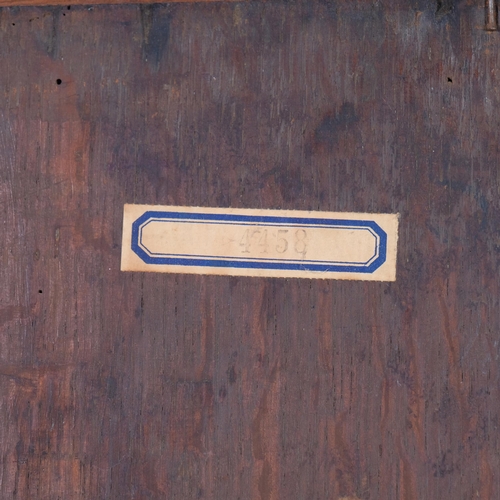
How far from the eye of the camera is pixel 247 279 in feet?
4.12

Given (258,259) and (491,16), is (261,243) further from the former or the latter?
(491,16)

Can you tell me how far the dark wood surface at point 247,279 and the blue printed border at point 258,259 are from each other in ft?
0.14

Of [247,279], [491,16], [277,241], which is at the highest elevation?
[491,16]

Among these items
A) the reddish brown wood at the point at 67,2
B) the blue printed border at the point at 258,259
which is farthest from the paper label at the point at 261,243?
the reddish brown wood at the point at 67,2

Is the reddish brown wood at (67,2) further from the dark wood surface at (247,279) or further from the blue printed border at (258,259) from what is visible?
the blue printed border at (258,259)

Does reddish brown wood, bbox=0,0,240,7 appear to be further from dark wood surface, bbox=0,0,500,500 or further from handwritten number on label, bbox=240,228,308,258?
handwritten number on label, bbox=240,228,308,258

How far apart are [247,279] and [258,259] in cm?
6

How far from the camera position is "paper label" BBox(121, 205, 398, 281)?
1247mm

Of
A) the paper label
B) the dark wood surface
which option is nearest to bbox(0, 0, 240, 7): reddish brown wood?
the dark wood surface

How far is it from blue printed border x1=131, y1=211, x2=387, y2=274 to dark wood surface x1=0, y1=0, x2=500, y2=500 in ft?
0.14

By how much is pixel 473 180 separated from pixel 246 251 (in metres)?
0.64

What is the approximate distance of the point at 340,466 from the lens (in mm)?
1240

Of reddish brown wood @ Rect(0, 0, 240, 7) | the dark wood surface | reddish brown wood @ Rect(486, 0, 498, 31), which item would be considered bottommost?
the dark wood surface

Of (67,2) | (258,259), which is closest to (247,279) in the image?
(258,259)
